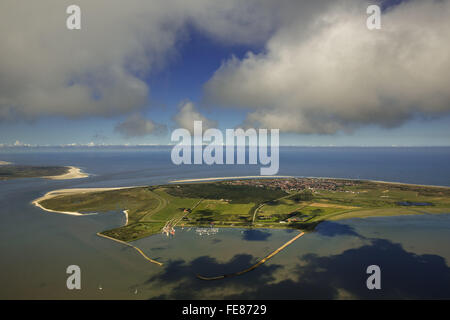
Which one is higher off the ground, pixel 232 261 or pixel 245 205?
pixel 245 205

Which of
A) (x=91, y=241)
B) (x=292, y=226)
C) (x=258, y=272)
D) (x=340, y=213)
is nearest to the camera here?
(x=258, y=272)

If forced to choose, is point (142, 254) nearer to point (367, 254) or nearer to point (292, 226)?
point (292, 226)

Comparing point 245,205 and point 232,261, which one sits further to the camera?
point 245,205

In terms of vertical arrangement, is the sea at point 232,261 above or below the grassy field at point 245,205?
below

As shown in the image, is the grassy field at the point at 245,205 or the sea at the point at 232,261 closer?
the sea at the point at 232,261

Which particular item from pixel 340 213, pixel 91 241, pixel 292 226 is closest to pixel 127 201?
pixel 91 241

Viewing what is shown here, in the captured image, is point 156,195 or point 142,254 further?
point 156,195

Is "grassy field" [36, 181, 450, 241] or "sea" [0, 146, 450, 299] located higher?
"grassy field" [36, 181, 450, 241]

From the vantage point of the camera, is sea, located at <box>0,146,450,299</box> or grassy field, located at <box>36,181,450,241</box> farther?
grassy field, located at <box>36,181,450,241</box>
